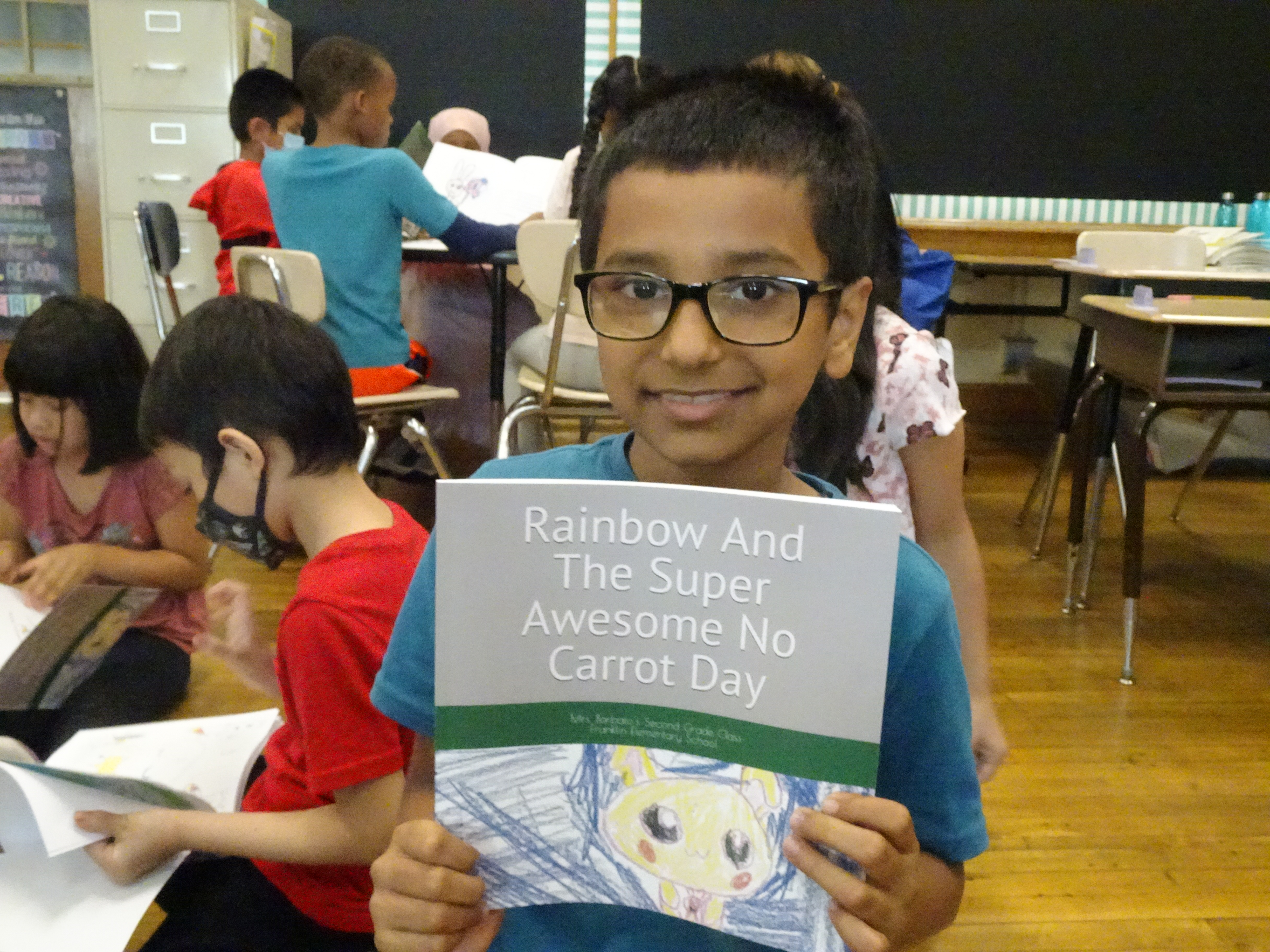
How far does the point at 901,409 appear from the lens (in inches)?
49.4

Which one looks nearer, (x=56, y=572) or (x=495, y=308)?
(x=56, y=572)

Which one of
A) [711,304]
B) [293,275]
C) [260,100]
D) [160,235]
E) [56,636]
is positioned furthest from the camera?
[260,100]

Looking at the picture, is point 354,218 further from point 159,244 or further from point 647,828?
point 647,828

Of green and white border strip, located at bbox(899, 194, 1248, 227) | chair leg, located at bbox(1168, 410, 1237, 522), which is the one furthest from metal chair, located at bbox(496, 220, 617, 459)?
green and white border strip, located at bbox(899, 194, 1248, 227)

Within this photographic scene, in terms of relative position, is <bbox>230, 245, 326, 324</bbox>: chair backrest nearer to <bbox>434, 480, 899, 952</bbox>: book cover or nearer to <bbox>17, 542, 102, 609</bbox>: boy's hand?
<bbox>17, 542, 102, 609</bbox>: boy's hand

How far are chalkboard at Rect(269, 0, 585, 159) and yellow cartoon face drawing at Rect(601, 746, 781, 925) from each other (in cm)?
480

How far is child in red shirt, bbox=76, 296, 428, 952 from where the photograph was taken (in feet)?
2.98

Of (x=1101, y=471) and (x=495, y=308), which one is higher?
(x=495, y=308)

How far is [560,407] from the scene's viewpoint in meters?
2.43

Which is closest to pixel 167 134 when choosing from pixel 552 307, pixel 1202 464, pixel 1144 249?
pixel 552 307

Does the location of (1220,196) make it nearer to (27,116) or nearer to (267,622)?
(267,622)

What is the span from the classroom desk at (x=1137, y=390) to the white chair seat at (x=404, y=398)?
1.54m

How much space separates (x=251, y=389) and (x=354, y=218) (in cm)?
160

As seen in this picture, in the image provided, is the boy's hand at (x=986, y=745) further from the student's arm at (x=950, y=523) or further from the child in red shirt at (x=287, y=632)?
the child in red shirt at (x=287, y=632)
